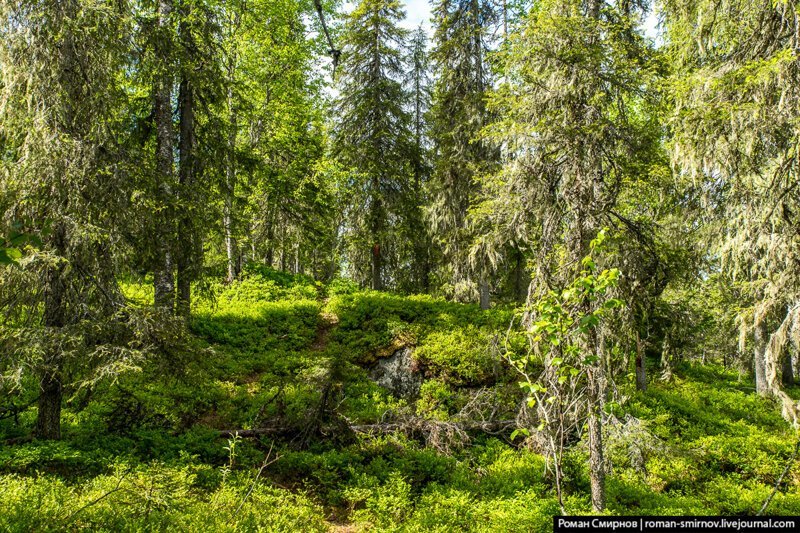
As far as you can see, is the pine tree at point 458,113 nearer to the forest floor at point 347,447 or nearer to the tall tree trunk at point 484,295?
the tall tree trunk at point 484,295

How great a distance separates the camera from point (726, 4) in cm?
660

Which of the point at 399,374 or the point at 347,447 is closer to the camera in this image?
the point at 347,447

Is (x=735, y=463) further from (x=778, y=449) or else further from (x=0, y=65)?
(x=0, y=65)

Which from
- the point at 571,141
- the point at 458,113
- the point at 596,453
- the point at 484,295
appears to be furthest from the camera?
the point at 458,113

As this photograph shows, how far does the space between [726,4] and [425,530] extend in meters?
8.60

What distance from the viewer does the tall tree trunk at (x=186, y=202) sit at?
10406mm

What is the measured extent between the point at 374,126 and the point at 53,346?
14.2 meters

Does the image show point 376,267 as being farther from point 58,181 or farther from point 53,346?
point 53,346

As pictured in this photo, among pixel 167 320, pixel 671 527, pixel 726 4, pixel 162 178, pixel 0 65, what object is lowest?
pixel 671 527

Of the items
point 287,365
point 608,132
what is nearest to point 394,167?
point 287,365

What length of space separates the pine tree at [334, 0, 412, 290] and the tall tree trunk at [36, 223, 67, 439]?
38.3 feet

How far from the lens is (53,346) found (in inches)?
263

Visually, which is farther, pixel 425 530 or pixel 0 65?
pixel 0 65

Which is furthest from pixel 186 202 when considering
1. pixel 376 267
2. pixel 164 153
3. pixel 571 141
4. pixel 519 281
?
pixel 519 281
